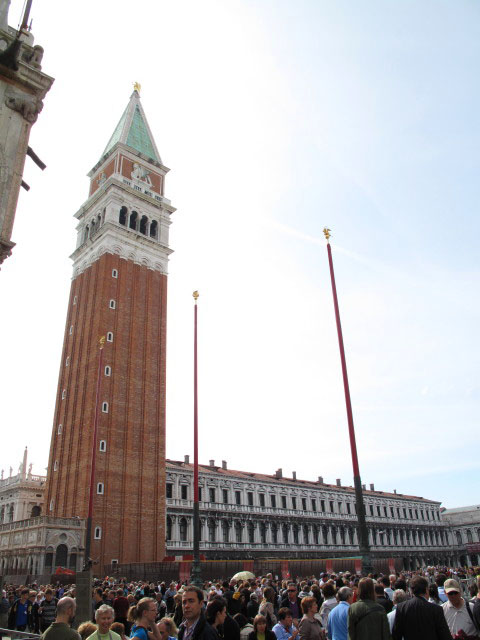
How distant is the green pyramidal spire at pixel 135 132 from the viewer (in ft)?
186

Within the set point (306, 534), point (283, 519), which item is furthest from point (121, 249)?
point (306, 534)

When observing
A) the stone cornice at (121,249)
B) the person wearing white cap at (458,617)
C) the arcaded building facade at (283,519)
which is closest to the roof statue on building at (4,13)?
the person wearing white cap at (458,617)

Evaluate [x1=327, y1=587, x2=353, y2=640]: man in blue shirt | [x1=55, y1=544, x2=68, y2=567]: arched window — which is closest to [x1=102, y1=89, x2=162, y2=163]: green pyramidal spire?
[x1=55, y1=544, x2=68, y2=567]: arched window

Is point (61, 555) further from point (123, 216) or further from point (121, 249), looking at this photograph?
point (123, 216)

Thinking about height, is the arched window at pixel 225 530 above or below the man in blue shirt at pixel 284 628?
above

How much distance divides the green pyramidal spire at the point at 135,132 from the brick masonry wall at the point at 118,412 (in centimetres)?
1624

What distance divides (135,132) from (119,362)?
98.3ft

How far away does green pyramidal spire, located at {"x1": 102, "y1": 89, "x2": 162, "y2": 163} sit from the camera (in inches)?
2232

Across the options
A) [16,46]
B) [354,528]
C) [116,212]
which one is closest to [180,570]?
[16,46]

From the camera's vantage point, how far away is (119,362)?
4462 cm

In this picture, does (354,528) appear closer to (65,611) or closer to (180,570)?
(180,570)

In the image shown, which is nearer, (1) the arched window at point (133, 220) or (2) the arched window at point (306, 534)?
(1) the arched window at point (133, 220)

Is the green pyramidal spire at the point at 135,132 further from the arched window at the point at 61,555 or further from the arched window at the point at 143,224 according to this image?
the arched window at the point at 61,555

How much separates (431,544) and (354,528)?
22.1 meters
